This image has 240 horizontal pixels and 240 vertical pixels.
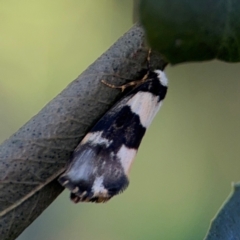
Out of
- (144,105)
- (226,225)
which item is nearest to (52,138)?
(144,105)

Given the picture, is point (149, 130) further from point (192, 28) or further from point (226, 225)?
point (192, 28)

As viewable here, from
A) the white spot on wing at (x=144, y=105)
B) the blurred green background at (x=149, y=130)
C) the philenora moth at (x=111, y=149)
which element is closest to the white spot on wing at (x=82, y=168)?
the philenora moth at (x=111, y=149)

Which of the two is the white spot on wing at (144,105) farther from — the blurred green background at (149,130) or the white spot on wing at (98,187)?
the blurred green background at (149,130)

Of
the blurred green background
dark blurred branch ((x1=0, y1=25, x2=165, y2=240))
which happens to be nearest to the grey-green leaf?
dark blurred branch ((x1=0, y1=25, x2=165, y2=240))

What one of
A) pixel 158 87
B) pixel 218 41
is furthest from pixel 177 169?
pixel 218 41

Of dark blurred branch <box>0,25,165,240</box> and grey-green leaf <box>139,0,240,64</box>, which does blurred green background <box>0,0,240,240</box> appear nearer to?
dark blurred branch <box>0,25,165,240</box>

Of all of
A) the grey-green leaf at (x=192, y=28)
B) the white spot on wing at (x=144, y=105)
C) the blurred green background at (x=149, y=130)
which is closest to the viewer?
the grey-green leaf at (x=192, y=28)
